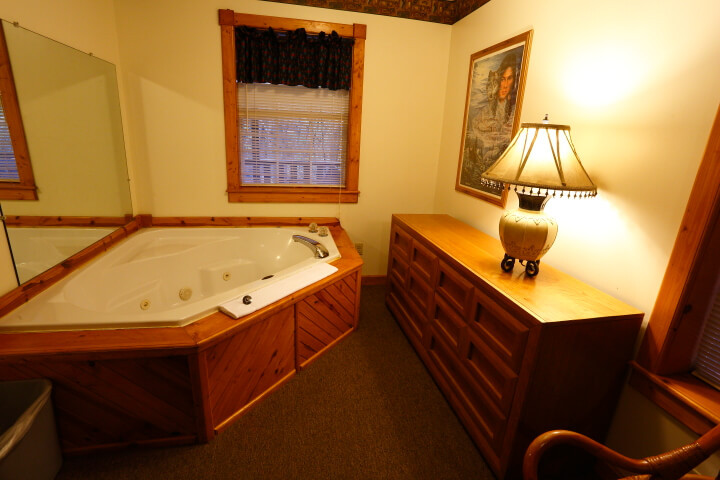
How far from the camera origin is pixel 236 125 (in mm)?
2879

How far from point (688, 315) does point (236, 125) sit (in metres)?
2.98

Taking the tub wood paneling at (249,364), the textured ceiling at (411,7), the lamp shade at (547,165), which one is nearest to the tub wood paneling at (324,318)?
the tub wood paneling at (249,364)

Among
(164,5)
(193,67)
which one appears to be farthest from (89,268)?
(164,5)

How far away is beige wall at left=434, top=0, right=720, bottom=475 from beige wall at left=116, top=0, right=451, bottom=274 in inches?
49.1

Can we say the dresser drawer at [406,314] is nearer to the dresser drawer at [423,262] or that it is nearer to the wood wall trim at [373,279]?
the dresser drawer at [423,262]

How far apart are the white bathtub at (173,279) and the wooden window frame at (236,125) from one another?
0.33m

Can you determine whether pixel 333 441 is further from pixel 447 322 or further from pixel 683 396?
pixel 683 396

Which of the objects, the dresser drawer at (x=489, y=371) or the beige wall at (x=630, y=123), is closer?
the beige wall at (x=630, y=123)

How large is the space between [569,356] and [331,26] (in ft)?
9.30

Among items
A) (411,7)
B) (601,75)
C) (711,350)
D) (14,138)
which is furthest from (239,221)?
(711,350)

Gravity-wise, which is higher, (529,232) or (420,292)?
(529,232)

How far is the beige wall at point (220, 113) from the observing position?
266 cm

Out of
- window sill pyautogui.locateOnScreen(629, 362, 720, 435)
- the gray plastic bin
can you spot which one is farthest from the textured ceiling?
the gray plastic bin

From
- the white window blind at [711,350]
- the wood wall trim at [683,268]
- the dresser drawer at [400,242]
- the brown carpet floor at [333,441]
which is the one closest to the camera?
the wood wall trim at [683,268]
